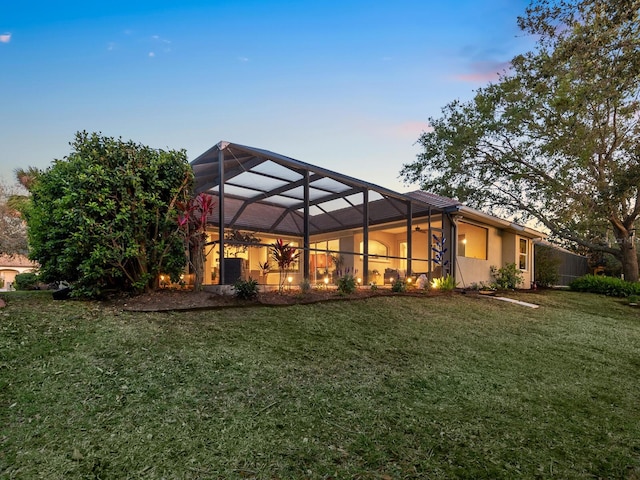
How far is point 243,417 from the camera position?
267cm

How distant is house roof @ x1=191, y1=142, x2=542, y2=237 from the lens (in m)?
7.93

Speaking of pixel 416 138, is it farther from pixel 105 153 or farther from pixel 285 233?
pixel 105 153

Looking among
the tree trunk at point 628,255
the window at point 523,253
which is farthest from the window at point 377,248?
the tree trunk at point 628,255

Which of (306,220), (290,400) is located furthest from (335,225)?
(290,400)

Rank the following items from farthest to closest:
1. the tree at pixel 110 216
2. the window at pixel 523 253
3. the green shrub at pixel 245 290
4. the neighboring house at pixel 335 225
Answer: the window at pixel 523 253 → the neighboring house at pixel 335 225 → the green shrub at pixel 245 290 → the tree at pixel 110 216

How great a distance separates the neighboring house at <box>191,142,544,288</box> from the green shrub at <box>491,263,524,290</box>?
381 mm

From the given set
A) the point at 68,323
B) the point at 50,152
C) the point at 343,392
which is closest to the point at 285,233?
the point at 50,152

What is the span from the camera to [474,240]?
46.0 feet

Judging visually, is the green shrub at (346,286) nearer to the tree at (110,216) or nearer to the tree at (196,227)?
the tree at (196,227)

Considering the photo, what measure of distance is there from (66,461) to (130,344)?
1829mm

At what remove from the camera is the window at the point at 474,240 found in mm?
13438

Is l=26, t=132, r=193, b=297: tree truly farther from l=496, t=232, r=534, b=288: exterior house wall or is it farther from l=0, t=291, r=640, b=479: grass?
l=496, t=232, r=534, b=288: exterior house wall

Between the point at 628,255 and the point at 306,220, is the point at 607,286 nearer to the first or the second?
the point at 628,255

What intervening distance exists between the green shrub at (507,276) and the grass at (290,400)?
8234mm
